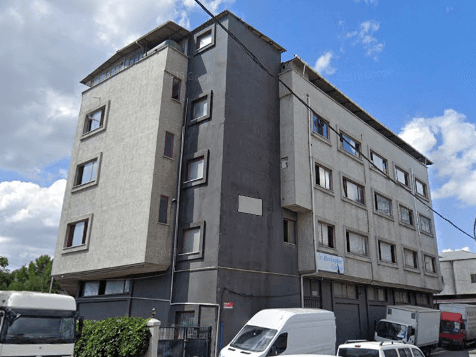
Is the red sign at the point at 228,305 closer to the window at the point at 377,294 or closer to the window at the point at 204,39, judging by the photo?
the window at the point at 377,294

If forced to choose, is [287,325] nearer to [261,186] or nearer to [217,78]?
[261,186]

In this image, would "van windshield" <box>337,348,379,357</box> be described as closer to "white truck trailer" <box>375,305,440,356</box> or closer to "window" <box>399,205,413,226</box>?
"white truck trailer" <box>375,305,440,356</box>

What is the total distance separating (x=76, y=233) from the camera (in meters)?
24.2

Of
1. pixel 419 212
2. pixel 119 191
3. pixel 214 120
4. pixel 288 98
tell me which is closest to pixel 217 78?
pixel 214 120

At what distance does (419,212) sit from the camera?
123 feet

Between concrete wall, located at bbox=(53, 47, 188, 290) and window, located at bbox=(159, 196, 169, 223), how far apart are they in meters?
0.26

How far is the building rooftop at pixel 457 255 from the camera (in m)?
54.5

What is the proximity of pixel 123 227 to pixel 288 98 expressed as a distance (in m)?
12.0

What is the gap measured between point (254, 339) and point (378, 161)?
70.6ft

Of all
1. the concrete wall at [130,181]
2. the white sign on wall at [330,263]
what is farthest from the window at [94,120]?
the white sign on wall at [330,263]

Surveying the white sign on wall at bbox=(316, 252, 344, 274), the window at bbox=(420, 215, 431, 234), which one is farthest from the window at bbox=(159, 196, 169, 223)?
the window at bbox=(420, 215, 431, 234)

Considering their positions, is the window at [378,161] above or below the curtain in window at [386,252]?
above

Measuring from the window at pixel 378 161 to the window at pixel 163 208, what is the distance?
1762cm

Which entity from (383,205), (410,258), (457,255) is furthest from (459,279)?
(383,205)
